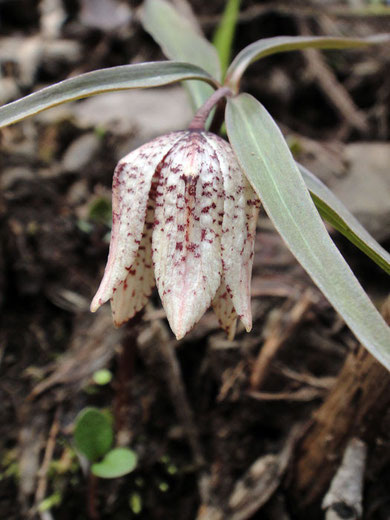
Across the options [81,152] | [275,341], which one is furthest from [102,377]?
[81,152]

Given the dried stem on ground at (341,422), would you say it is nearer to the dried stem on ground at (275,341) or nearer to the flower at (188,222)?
the dried stem on ground at (275,341)

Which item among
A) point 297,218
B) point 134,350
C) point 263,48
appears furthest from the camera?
point 134,350

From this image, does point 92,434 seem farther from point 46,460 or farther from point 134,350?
point 46,460

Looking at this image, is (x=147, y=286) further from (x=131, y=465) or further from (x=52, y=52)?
(x=52, y=52)

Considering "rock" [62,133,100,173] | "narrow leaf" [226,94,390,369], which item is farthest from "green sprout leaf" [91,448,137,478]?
"rock" [62,133,100,173]

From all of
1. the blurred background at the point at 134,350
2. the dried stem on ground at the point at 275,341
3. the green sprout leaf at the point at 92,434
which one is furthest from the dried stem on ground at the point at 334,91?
the green sprout leaf at the point at 92,434

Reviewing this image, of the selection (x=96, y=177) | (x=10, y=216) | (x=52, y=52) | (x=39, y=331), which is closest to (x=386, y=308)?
(x=39, y=331)

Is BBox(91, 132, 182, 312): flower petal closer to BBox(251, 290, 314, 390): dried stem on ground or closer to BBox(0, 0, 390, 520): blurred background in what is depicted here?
BBox(0, 0, 390, 520): blurred background
